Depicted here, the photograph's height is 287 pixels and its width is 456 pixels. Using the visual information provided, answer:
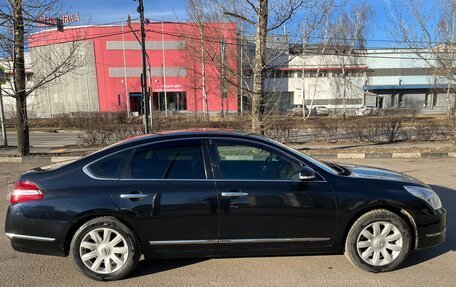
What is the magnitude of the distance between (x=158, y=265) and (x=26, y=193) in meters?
1.60

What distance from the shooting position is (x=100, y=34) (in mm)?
53500

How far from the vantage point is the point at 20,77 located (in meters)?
12.2

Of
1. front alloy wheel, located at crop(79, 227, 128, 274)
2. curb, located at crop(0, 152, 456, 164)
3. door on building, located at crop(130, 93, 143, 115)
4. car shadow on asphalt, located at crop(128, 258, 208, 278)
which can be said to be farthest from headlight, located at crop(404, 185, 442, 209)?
door on building, located at crop(130, 93, 143, 115)

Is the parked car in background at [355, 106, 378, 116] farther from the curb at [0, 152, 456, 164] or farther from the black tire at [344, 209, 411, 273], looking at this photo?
the black tire at [344, 209, 411, 273]

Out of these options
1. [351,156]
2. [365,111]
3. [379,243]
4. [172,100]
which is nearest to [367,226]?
[379,243]

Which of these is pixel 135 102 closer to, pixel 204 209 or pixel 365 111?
pixel 365 111

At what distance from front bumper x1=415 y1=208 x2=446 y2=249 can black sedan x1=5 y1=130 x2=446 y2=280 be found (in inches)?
0.4

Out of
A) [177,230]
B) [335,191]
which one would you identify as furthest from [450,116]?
[177,230]

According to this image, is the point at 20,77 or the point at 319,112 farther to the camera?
the point at 319,112

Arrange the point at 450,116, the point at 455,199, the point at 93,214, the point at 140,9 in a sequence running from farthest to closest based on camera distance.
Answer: the point at 140,9 < the point at 450,116 < the point at 455,199 < the point at 93,214

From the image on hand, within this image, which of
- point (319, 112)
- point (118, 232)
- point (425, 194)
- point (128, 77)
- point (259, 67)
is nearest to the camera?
point (118, 232)

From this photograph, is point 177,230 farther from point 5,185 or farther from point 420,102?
point 420,102

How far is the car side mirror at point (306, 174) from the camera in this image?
3.63 meters

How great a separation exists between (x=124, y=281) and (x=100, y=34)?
56410mm
